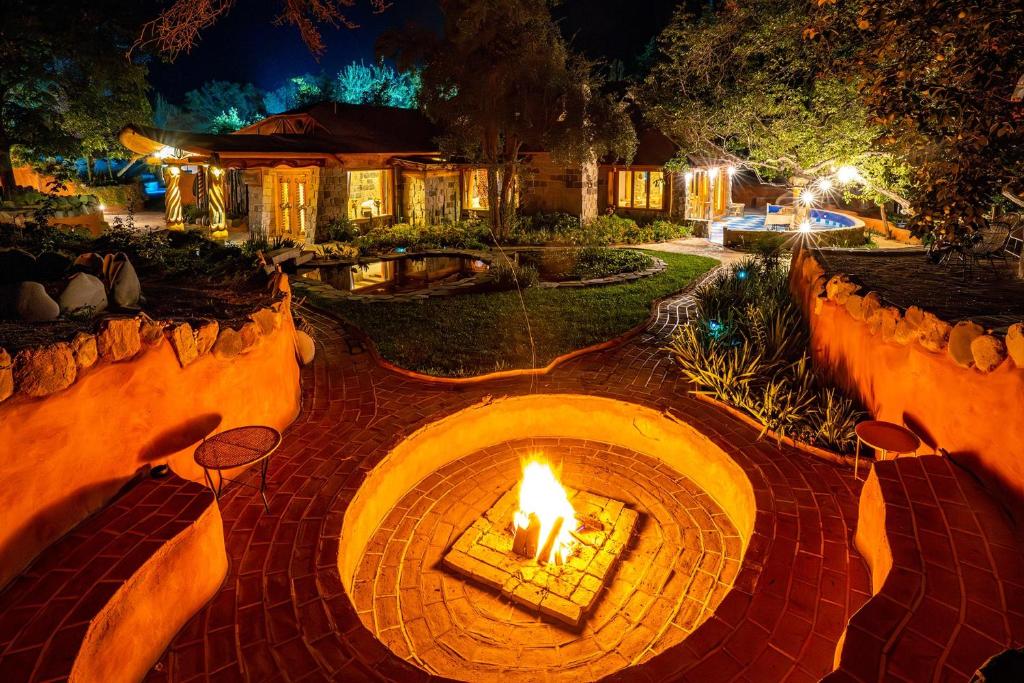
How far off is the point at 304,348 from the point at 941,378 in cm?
668

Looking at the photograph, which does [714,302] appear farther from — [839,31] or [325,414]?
[325,414]

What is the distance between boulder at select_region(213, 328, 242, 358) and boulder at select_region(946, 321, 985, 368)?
229 inches

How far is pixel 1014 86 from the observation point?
542 centimetres

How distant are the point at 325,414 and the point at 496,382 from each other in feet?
6.60

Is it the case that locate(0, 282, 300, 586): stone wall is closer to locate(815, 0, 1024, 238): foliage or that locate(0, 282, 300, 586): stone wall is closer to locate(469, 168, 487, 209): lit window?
locate(815, 0, 1024, 238): foliage

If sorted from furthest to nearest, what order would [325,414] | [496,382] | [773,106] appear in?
1. [773,106]
2. [496,382]
3. [325,414]

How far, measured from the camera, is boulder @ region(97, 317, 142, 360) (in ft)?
13.7

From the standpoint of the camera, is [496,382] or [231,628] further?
[496,382]

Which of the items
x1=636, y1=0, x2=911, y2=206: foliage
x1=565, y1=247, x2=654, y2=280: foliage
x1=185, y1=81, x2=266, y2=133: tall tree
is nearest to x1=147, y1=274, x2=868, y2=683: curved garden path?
x1=565, y1=247, x2=654, y2=280: foliage

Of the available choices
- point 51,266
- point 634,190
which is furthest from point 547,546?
point 634,190

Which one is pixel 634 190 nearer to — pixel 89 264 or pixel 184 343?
pixel 89 264

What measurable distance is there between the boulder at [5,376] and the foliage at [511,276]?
29.2 feet

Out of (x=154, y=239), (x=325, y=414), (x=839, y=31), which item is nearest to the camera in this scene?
(x=325, y=414)

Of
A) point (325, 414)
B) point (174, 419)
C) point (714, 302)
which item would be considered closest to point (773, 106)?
point (714, 302)
